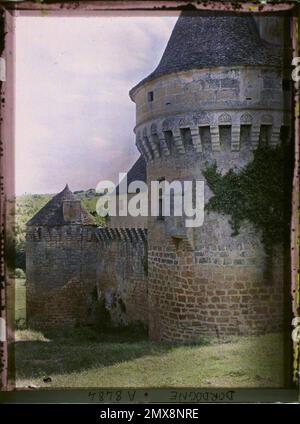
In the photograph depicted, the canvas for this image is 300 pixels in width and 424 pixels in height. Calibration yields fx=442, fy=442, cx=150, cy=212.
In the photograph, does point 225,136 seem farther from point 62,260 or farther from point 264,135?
point 62,260

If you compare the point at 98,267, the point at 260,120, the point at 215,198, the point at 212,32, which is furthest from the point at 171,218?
the point at 98,267

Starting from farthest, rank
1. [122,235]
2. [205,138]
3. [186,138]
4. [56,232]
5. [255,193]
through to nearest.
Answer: [56,232]
[122,235]
[186,138]
[205,138]
[255,193]

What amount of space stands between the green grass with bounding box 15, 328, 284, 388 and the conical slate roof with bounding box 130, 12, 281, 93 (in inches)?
186

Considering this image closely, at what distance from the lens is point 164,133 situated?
8422mm

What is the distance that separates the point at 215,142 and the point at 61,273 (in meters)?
9.00

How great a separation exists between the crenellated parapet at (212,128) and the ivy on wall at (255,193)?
0.28 meters

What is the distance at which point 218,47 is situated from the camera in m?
7.98

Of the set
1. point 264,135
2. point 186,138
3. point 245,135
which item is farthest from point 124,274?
point 264,135

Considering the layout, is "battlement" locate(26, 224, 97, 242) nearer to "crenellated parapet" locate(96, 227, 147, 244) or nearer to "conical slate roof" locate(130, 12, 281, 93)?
"crenellated parapet" locate(96, 227, 147, 244)

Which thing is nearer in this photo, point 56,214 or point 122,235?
point 122,235

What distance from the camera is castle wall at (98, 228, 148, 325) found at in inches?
479

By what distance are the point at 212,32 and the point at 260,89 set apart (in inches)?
60.8

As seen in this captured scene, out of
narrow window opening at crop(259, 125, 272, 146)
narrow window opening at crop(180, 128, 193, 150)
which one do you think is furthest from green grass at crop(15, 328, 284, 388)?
narrow window opening at crop(180, 128, 193, 150)

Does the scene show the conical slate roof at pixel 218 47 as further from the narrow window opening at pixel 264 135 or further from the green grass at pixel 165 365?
the green grass at pixel 165 365
